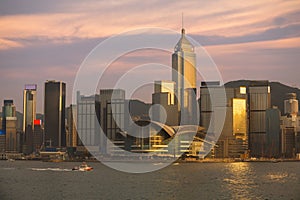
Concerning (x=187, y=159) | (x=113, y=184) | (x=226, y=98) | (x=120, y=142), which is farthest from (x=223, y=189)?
(x=226, y=98)

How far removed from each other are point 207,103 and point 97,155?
31.3m

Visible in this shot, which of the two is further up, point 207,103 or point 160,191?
point 207,103

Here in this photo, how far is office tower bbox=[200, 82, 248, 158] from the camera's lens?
123094 mm

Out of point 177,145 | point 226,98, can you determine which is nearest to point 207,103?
point 226,98

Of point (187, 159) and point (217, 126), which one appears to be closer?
point (187, 159)

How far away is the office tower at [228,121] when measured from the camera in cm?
12309

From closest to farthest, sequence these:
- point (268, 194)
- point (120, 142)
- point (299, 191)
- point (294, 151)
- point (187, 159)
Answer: point (268, 194), point (299, 191), point (187, 159), point (120, 142), point (294, 151)

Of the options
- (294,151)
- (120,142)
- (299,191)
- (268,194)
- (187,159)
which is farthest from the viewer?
(294,151)

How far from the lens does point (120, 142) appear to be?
123875mm

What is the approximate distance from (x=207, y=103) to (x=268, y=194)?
9759 cm

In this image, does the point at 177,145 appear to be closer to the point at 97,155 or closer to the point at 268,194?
the point at 97,155

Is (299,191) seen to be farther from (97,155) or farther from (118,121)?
(118,121)

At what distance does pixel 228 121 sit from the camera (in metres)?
130

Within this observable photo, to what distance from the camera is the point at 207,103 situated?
5315 inches
